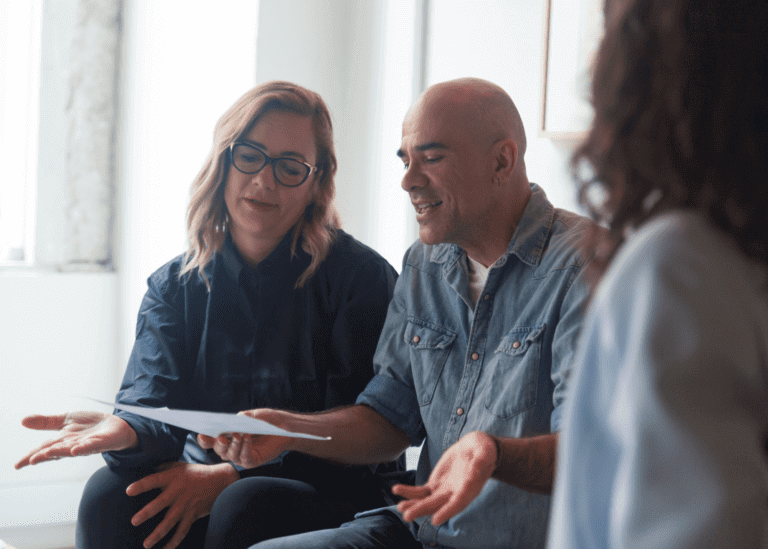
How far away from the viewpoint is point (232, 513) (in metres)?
1.28

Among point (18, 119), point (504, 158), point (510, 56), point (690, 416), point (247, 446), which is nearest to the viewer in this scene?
point (690, 416)

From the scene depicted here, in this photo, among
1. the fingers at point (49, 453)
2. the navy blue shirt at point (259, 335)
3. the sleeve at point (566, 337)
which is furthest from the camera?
the navy blue shirt at point (259, 335)

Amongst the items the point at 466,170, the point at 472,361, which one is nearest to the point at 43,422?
the point at 472,361

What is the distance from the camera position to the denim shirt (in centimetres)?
117

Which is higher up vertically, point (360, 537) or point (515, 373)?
point (515, 373)

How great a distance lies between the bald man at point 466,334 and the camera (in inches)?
46.8

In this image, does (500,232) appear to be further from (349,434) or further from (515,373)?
(349,434)

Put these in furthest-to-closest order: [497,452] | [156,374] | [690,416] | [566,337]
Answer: [156,374], [566,337], [497,452], [690,416]

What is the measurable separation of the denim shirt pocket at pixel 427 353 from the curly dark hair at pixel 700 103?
0.88 metres

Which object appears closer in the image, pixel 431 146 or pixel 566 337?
pixel 566 337

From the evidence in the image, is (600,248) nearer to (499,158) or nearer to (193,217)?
(499,158)

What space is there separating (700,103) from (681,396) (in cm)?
18

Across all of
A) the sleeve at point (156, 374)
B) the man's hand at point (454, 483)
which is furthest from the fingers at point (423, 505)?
the sleeve at point (156, 374)

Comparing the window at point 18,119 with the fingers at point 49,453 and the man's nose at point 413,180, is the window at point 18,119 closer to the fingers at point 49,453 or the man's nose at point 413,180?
the fingers at point 49,453
